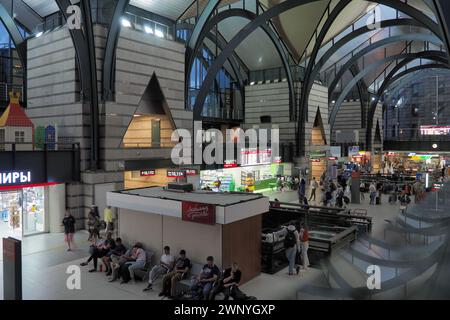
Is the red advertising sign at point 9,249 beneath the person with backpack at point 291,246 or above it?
above

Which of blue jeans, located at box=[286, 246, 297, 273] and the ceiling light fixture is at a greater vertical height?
the ceiling light fixture

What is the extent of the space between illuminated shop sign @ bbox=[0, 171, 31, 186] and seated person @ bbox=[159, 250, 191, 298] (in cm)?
829

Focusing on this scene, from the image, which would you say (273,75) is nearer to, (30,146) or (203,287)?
(30,146)

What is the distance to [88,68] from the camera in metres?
15.9

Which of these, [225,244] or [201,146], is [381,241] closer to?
[225,244]

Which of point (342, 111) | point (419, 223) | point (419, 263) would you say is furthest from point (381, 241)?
point (342, 111)

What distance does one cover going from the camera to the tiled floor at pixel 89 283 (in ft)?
29.1

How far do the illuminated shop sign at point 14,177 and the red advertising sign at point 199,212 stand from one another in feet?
26.1

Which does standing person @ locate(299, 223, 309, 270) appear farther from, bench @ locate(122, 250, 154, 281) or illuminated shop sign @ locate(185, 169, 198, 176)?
illuminated shop sign @ locate(185, 169, 198, 176)

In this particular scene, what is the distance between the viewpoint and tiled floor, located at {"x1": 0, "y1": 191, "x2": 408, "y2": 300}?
8867mm

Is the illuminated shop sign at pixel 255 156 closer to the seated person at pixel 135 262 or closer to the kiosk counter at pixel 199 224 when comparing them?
the kiosk counter at pixel 199 224

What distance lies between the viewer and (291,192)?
92.1ft

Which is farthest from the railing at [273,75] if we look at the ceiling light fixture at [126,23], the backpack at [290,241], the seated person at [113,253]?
the seated person at [113,253]

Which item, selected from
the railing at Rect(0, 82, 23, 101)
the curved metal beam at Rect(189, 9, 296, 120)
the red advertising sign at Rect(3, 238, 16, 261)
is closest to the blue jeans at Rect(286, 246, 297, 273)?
the red advertising sign at Rect(3, 238, 16, 261)
